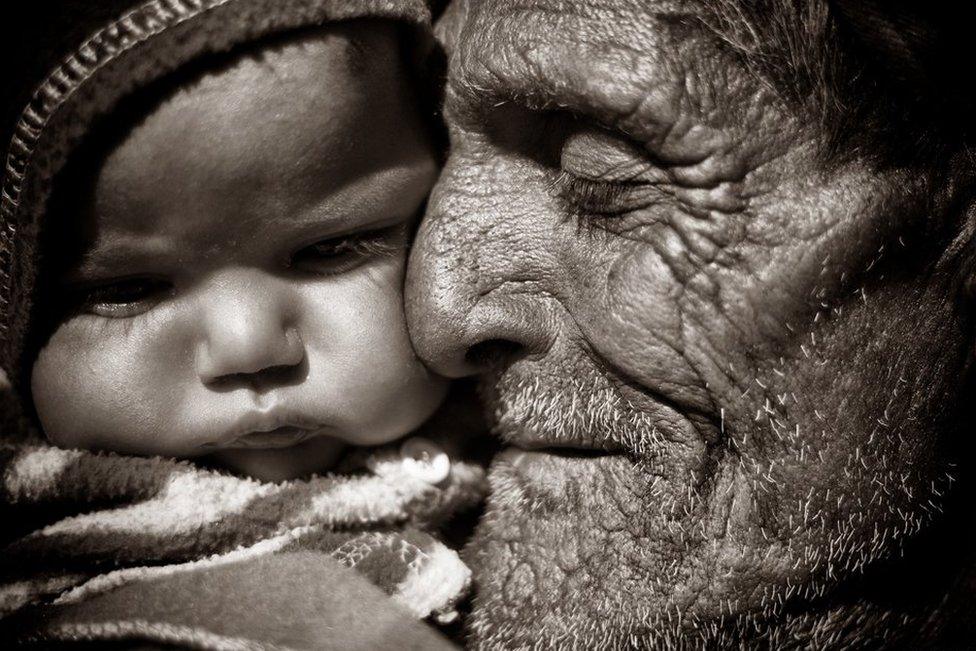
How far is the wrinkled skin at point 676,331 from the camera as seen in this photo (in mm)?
1174

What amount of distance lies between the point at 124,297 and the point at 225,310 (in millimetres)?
151

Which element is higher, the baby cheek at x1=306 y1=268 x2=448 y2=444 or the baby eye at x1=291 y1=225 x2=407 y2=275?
the baby eye at x1=291 y1=225 x2=407 y2=275

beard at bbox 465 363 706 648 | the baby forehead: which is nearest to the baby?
the baby forehead

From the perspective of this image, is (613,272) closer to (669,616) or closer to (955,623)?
(669,616)

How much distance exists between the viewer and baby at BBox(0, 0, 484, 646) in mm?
1160

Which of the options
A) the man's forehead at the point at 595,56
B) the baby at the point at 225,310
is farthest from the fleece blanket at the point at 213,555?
the man's forehead at the point at 595,56

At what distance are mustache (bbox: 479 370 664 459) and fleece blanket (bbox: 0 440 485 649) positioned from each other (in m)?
0.17

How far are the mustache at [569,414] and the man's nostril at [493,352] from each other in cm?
3

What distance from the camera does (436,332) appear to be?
1332mm

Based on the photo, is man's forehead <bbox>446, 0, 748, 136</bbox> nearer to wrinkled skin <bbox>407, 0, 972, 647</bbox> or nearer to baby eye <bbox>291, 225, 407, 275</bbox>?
wrinkled skin <bbox>407, 0, 972, 647</bbox>

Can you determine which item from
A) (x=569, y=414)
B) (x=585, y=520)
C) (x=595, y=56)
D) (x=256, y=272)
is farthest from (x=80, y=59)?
(x=585, y=520)

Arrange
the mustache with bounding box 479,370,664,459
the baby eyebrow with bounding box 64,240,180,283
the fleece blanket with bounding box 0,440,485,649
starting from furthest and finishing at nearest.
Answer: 1. the mustache with bounding box 479,370,664,459
2. the baby eyebrow with bounding box 64,240,180,283
3. the fleece blanket with bounding box 0,440,485,649

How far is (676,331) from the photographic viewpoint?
124 cm

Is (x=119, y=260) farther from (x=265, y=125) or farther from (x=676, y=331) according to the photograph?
(x=676, y=331)
